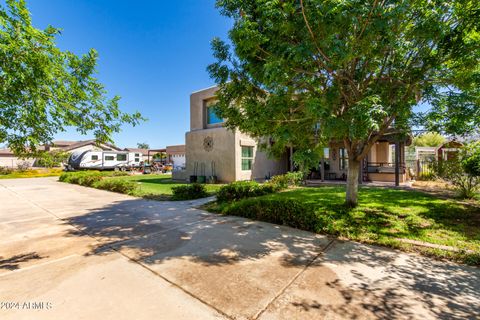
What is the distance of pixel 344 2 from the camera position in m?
3.68

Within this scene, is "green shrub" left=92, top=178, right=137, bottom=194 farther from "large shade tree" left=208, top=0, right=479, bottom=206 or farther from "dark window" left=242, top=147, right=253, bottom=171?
"large shade tree" left=208, top=0, right=479, bottom=206

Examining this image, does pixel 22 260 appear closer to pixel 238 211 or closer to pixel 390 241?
pixel 238 211

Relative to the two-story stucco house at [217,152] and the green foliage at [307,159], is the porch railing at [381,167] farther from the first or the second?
the green foliage at [307,159]

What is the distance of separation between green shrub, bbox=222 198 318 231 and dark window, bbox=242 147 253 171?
27.0 ft

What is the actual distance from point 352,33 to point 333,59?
0.86 metres

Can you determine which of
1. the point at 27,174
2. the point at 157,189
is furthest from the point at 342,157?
the point at 27,174

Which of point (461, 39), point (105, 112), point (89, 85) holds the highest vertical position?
point (461, 39)

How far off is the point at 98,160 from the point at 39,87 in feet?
98.5

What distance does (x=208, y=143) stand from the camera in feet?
52.0

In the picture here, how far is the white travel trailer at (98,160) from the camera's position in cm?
2763

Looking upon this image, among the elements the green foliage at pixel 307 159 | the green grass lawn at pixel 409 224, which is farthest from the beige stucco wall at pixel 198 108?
the green foliage at pixel 307 159

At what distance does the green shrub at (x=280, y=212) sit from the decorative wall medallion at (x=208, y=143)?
9.24m

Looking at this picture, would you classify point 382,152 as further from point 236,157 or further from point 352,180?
point 352,180

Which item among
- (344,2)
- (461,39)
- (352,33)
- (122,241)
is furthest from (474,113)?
(122,241)
